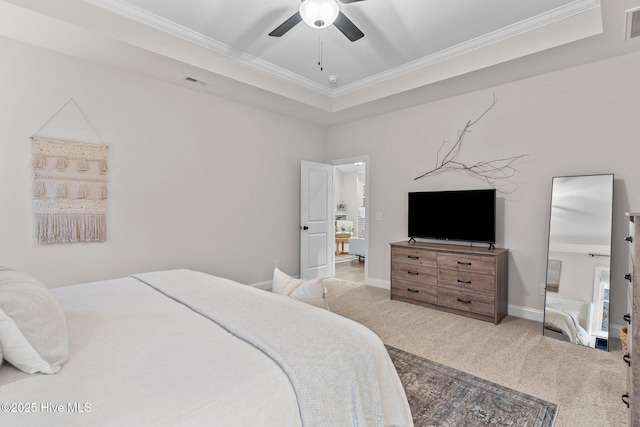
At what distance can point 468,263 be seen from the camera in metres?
3.55

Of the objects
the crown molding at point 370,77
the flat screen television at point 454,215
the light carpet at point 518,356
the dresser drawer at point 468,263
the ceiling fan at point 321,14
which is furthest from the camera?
the flat screen television at point 454,215

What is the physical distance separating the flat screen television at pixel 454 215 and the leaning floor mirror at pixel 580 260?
24.7 inches

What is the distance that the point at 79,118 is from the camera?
313 centimetres

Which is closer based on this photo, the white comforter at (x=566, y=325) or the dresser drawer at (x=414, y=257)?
the white comforter at (x=566, y=325)

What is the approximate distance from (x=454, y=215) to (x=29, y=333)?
4006mm

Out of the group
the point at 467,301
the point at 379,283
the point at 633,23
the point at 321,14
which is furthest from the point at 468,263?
the point at 321,14

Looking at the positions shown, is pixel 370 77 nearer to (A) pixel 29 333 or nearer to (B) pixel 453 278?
(B) pixel 453 278

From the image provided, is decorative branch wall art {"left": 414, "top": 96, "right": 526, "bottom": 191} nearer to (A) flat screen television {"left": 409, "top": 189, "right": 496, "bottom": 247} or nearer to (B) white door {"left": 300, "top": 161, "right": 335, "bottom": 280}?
(A) flat screen television {"left": 409, "top": 189, "right": 496, "bottom": 247}

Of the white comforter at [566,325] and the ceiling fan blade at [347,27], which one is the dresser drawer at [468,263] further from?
the ceiling fan blade at [347,27]

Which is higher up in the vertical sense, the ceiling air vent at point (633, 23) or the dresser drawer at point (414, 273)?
the ceiling air vent at point (633, 23)

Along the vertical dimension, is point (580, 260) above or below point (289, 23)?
below

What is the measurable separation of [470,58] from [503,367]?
302cm

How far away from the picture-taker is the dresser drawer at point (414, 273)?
3854 mm

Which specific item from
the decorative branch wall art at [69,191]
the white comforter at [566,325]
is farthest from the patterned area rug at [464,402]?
the decorative branch wall art at [69,191]
